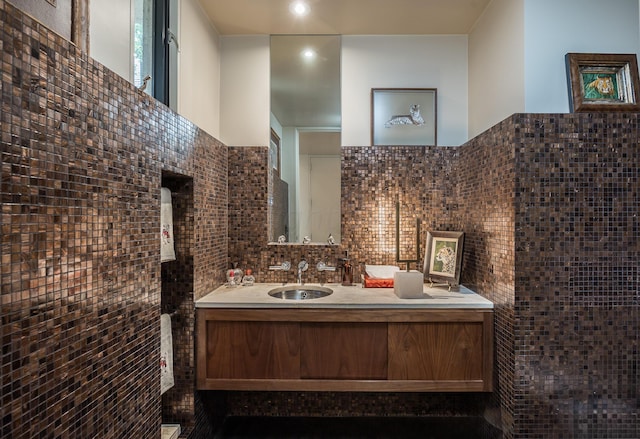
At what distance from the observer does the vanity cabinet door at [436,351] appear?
2.01 meters

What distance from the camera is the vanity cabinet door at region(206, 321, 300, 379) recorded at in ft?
6.62

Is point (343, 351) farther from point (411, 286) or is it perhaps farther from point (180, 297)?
point (180, 297)

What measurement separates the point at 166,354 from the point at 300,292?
93 cm

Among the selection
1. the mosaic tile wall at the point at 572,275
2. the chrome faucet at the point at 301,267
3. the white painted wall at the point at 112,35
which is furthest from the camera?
the chrome faucet at the point at 301,267

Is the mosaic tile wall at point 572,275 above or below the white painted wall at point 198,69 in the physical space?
below

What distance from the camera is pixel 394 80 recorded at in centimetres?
263

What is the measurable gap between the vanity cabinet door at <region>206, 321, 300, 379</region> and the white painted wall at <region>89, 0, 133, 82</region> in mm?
1382

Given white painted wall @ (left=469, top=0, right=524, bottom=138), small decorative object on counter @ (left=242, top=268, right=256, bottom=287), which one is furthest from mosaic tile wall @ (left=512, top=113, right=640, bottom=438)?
small decorative object on counter @ (left=242, top=268, right=256, bottom=287)

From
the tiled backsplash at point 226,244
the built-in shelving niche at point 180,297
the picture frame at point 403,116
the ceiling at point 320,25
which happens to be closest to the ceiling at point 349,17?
the ceiling at point 320,25

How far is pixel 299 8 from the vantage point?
231cm

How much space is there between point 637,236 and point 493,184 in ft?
2.31

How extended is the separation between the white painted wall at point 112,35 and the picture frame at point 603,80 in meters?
2.19

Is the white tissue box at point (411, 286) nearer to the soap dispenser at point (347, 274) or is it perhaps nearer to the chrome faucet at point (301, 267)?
the soap dispenser at point (347, 274)

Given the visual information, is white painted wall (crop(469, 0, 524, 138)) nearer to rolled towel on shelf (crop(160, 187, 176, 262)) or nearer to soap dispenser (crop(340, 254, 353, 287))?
soap dispenser (crop(340, 254, 353, 287))
